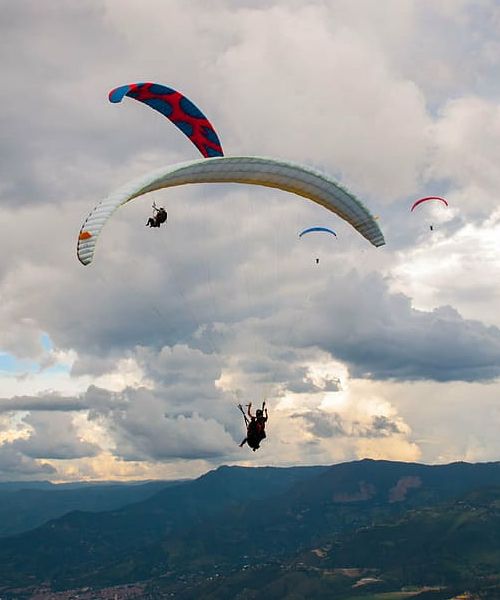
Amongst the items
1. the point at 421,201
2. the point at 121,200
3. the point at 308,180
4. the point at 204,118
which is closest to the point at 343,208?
the point at 308,180

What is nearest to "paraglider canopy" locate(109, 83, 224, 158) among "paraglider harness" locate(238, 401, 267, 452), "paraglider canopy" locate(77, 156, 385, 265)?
"paraglider canopy" locate(77, 156, 385, 265)

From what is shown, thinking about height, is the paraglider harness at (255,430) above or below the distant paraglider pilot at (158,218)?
below

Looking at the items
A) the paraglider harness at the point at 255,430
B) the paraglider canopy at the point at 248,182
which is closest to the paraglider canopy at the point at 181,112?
the paraglider canopy at the point at 248,182

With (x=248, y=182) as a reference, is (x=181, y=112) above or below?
above

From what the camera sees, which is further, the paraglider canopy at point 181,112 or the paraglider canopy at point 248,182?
the paraglider canopy at point 181,112

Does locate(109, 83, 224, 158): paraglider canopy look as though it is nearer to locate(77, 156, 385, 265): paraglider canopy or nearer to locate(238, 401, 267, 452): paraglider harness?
locate(77, 156, 385, 265): paraglider canopy

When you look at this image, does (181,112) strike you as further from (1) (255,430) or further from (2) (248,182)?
(1) (255,430)

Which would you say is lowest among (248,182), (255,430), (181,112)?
(255,430)

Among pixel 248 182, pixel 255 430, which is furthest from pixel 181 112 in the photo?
pixel 255 430

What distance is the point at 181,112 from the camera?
149 feet

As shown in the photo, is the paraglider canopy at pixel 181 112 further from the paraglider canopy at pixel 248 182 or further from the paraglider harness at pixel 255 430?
the paraglider harness at pixel 255 430

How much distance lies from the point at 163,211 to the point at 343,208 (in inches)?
540

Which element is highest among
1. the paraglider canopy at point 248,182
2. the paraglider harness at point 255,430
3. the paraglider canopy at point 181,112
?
the paraglider canopy at point 181,112

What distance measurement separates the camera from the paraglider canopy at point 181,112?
4394cm
